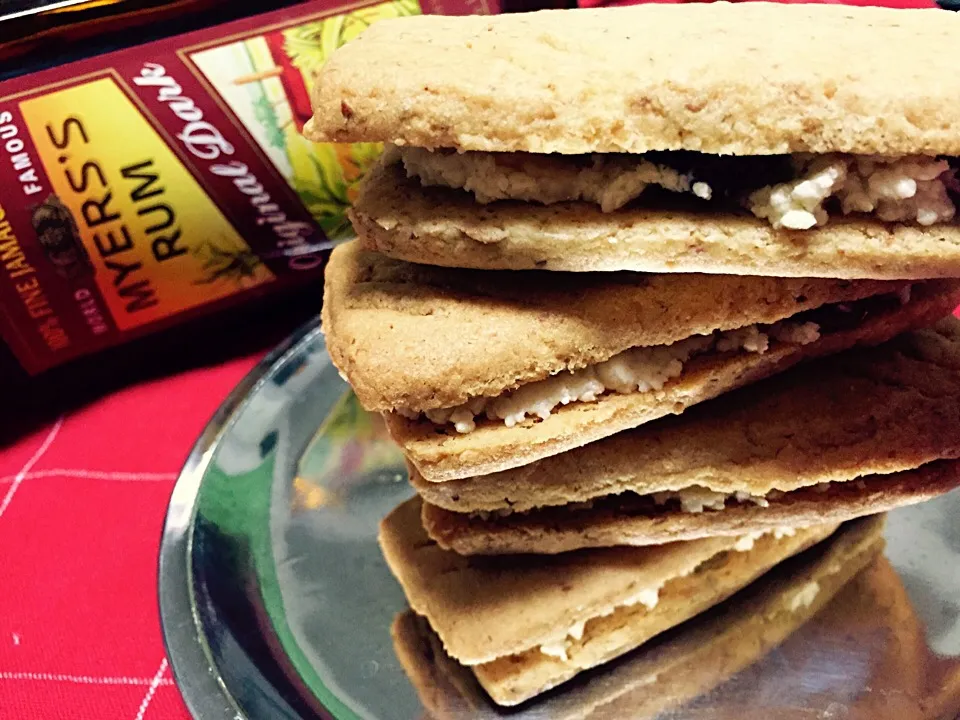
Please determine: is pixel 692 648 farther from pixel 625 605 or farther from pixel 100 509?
pixel 100 509

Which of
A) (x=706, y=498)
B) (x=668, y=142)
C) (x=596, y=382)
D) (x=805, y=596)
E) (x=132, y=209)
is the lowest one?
(x=805, y=596)

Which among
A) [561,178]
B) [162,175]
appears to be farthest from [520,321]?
[162,175]

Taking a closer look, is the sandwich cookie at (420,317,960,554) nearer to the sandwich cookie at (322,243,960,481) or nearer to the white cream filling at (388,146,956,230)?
the sandwich cookie at (322,243,960,481)

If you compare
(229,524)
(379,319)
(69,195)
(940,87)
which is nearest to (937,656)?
(940,87)

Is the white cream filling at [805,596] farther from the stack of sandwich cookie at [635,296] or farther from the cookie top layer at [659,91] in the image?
the cookie top layer at [659,91]

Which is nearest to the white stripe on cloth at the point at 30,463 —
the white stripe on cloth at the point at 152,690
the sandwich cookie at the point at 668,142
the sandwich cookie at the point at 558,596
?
the white stripe on cloth at the point at 152,690

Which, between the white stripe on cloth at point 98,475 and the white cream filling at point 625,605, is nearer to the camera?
the white cream filling at point 625,605
